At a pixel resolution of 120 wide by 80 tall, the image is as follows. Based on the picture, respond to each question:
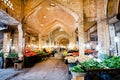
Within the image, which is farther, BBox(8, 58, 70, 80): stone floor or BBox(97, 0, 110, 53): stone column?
BBox(97, 0, 110, 53): stone column

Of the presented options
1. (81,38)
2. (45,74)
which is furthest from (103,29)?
(45,74)

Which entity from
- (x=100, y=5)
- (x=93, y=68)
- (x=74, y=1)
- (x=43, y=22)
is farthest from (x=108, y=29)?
(x=43, y=22)

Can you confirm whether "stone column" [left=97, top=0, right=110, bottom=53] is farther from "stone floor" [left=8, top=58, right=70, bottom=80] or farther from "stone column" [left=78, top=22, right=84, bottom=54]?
"stone floor" [left=8, top=58, right=70, bottom=80]

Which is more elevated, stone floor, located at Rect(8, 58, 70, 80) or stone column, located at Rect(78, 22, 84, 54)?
stone column, located at Rect(78, 22, 84, 54)

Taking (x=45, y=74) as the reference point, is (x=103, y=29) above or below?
above

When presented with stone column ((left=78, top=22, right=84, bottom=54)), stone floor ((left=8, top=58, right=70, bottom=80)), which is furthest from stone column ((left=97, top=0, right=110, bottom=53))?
stone floor ((left=8, top=58, right=70, bottom=80))

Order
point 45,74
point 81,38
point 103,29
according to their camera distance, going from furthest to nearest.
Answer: point 81,38 < point 103,29 < point 45,74

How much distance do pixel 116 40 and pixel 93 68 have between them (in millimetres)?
4624

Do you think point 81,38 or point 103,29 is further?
point 81,38

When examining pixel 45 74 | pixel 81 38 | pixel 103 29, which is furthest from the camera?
pixel 81 38

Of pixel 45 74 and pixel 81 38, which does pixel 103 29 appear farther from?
pixel 45 74

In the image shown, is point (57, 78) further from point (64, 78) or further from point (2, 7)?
point (2, 7)

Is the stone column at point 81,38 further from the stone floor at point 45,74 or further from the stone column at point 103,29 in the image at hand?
the stone floor at point 45,74

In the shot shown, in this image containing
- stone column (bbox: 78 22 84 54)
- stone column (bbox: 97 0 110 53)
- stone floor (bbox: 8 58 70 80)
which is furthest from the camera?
stone column (bbox: 78 22 84 54)
